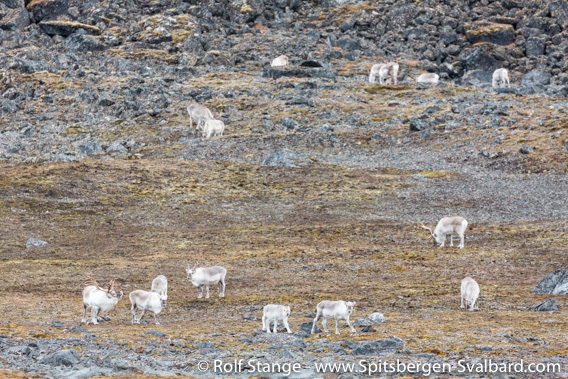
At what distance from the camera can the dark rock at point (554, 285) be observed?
22656 millimetres

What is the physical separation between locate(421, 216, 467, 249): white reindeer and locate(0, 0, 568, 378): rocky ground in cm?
70

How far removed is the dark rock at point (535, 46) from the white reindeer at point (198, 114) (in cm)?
4724

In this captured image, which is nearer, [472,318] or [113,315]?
[472,318]

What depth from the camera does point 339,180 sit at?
49.9 meters

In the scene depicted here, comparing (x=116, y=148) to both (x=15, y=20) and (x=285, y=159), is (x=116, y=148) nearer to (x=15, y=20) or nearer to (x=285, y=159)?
(x=285, y=159)

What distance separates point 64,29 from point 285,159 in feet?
197

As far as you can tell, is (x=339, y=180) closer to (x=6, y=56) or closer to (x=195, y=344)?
(x=195, y=344)

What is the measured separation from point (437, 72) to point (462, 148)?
3028 centimetres

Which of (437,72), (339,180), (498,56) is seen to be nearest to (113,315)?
(339,180)

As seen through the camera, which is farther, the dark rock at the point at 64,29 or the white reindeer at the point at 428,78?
the dark rock at the point at 64,29

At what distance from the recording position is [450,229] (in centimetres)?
3183

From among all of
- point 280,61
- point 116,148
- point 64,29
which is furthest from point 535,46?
point 64,29

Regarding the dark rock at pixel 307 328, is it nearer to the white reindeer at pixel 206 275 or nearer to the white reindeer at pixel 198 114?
the white reindeer at pixel 206 275

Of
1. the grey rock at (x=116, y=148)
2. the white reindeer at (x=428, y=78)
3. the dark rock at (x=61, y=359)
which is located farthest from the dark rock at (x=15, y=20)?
the dark rock at (x=61, y=359)
